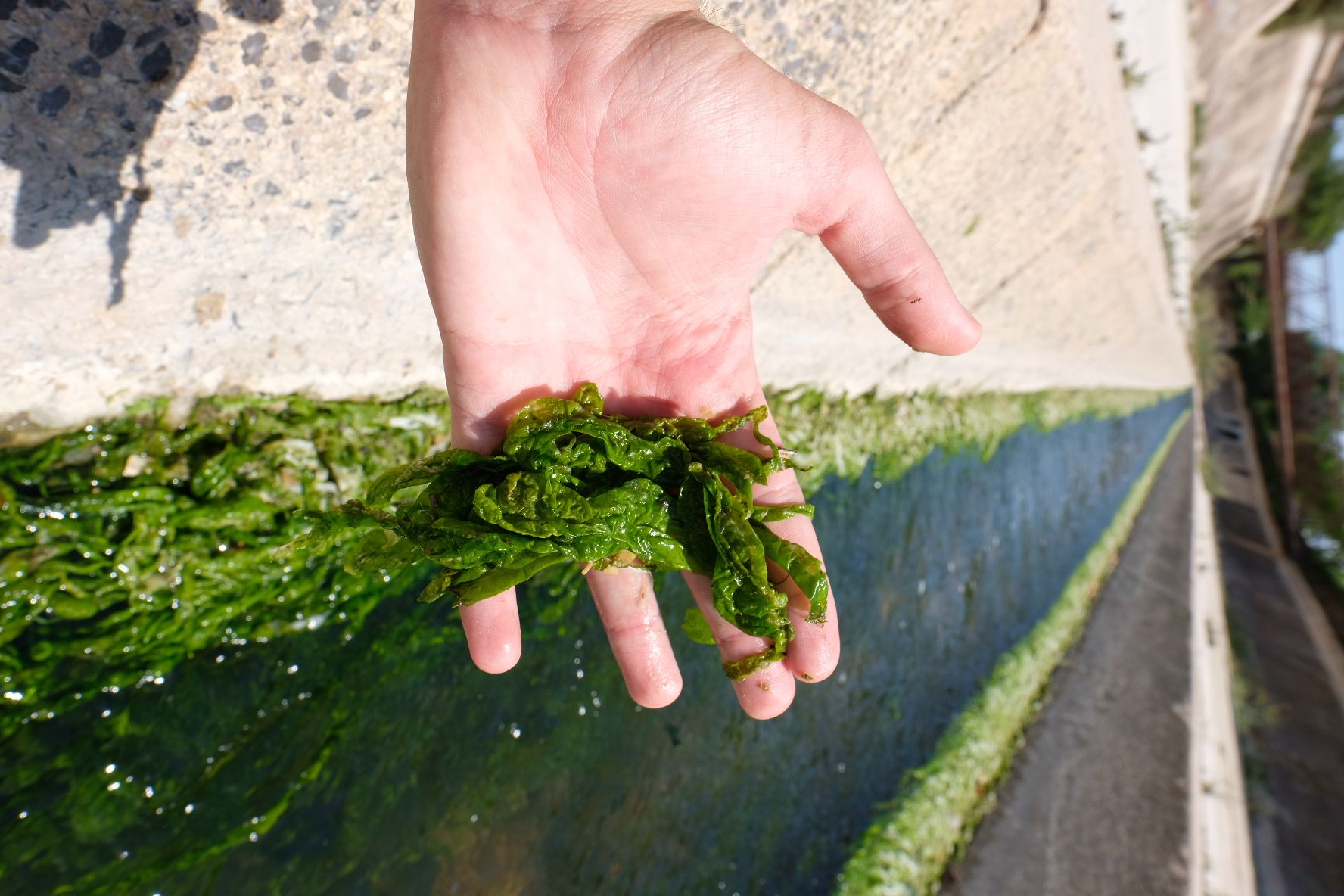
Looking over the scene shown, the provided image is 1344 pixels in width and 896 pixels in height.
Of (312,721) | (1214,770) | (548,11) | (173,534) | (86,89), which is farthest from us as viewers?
(1214,770)

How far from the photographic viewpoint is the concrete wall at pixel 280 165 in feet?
5.39

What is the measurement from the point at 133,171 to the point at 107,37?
327mm

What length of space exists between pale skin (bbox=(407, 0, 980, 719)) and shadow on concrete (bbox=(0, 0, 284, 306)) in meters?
0.58

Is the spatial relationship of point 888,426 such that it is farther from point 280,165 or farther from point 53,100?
point 53,100

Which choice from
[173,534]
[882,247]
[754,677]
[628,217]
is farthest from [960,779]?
[173,534]

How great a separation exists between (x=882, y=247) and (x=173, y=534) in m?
2.31

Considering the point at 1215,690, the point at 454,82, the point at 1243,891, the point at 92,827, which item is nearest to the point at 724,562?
the point at 454,82

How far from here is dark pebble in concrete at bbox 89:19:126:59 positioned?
1.54 m

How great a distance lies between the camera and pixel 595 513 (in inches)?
74.6

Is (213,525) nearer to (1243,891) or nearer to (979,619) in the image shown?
(979,619)

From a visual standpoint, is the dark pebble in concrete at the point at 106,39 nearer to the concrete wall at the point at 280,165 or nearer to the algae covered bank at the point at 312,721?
the concrete wall at the point at 280,165

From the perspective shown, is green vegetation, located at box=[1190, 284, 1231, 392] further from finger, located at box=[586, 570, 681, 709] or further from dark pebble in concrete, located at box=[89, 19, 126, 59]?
dark pebble in concrete, located at box=[89, 19, 126, 59]

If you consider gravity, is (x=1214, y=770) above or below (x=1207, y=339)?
below

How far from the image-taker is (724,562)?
1885 millimetres
